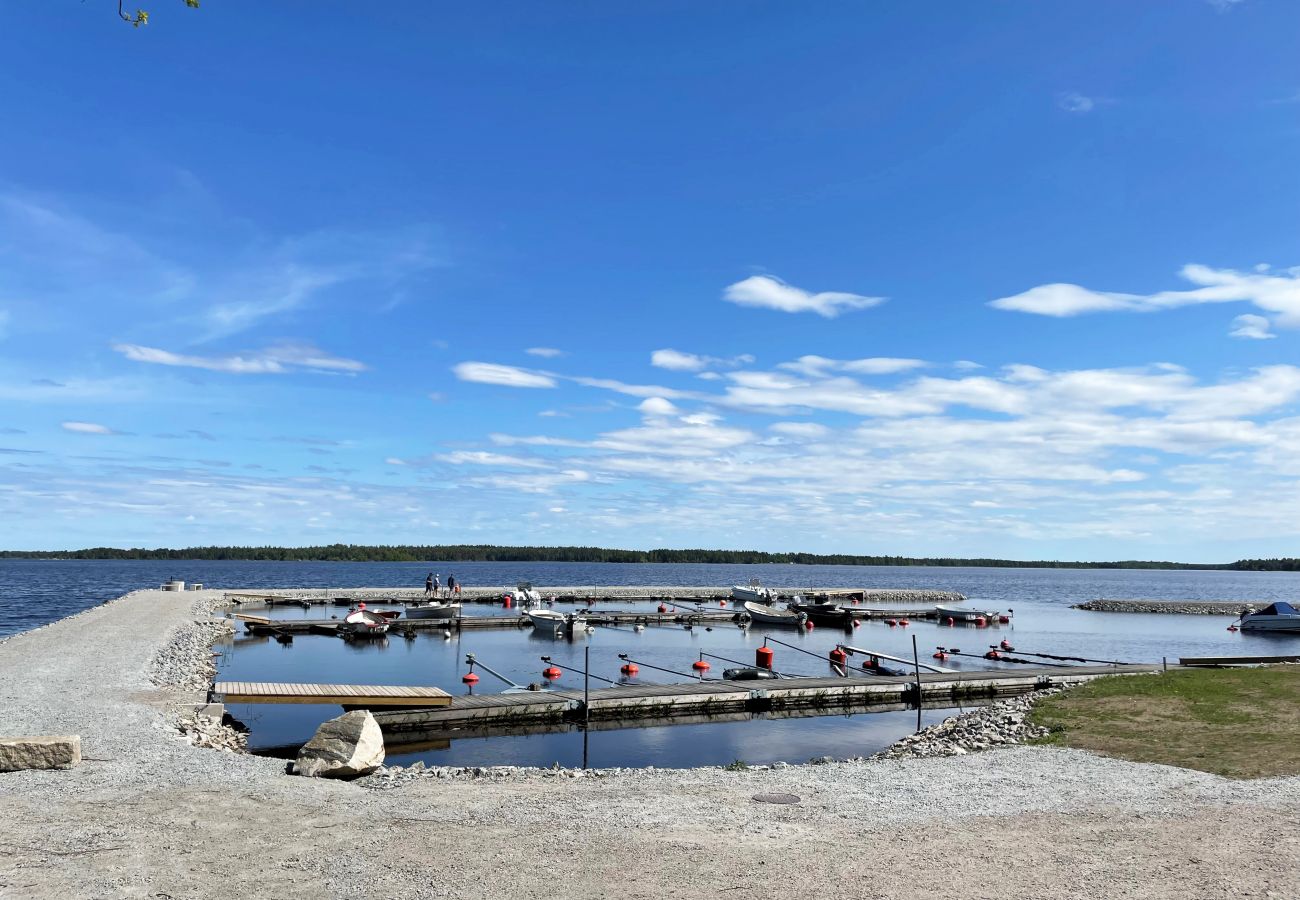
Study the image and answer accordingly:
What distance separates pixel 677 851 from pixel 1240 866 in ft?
22.0

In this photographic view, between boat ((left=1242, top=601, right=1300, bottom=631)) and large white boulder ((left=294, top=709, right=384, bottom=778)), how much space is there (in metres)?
79.9

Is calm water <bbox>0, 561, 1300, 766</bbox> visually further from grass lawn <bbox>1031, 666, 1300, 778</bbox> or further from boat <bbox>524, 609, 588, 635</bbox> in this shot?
grass lawn <bbox>1031, 666, 1300, 778</bbox>

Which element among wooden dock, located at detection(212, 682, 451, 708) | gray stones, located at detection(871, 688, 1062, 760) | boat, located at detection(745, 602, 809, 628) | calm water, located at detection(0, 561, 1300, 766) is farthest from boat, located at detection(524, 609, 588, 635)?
gray stones, located at detection(871, 688, 1062, 760)

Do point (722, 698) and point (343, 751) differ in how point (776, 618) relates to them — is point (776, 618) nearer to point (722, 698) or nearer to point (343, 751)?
point (722, 698)

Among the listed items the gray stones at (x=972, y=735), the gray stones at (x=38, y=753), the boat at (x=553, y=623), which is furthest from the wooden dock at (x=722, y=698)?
the boat at (x=553, y=623)

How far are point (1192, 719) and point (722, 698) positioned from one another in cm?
1300

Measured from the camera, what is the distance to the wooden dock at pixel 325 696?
81.4 ft

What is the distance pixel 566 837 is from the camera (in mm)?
11602

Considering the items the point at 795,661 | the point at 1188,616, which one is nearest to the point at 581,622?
the point at 795,661

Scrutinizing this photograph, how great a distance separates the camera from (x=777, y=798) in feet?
46.1

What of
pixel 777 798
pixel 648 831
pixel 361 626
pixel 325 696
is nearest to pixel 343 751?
pixel 648 831

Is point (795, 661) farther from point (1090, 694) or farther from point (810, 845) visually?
point (810, 845)

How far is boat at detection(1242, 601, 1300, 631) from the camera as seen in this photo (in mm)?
73000

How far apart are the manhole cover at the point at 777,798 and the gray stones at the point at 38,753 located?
11.2 m
